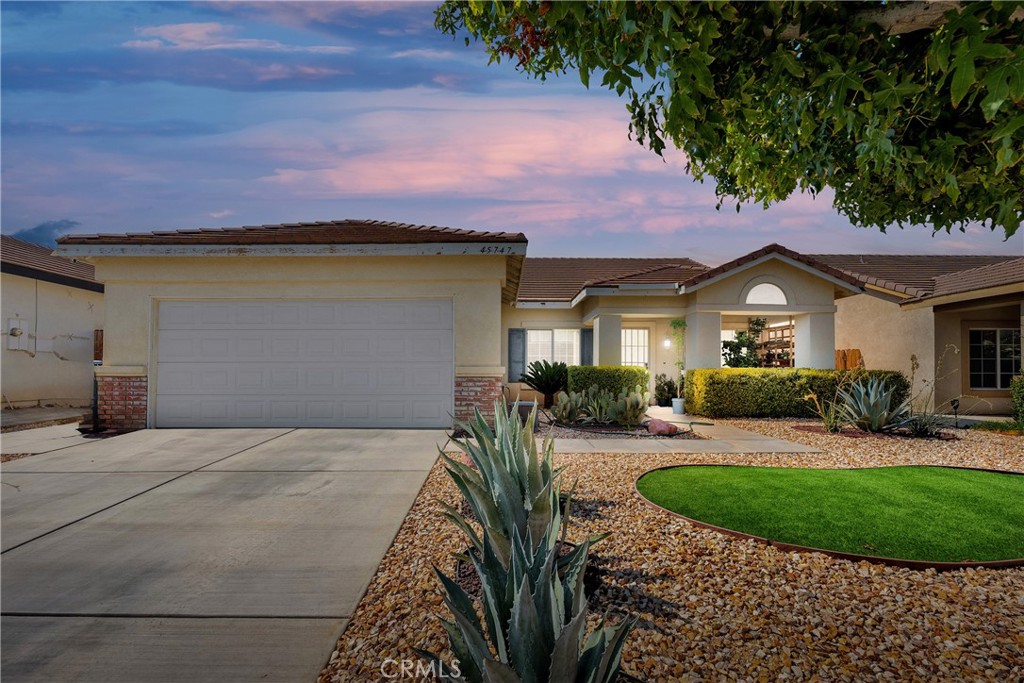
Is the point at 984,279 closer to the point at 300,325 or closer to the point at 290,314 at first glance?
the point at 300,325

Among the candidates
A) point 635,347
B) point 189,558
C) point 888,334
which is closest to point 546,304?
point 635,347

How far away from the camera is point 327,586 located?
3244 mm

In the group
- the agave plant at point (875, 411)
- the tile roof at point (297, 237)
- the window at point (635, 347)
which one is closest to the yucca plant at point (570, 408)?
the tile roof at point (297, 237)

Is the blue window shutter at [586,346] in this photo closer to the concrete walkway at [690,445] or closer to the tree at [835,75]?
the concrete walkway at [690,445]

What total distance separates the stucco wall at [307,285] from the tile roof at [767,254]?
6604 millimetres

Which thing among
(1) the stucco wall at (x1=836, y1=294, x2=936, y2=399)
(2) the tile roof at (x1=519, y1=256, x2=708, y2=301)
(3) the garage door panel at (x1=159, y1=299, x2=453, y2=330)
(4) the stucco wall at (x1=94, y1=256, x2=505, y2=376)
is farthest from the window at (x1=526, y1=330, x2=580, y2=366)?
(1) the stucco wall at (x1=836, y1=294, x2=936, y2=399)

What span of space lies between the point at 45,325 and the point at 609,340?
15995 millimetres

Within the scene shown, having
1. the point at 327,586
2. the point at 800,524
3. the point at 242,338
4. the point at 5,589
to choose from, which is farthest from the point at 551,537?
the point at 242,338

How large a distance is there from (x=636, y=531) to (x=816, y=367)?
1219cm

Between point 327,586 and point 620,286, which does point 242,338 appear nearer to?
point 327,586

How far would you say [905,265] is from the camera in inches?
827

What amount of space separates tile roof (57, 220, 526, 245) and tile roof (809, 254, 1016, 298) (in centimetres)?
1585

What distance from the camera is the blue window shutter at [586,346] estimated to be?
16.2 meters

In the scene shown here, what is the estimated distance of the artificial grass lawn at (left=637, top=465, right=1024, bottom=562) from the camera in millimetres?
4035
